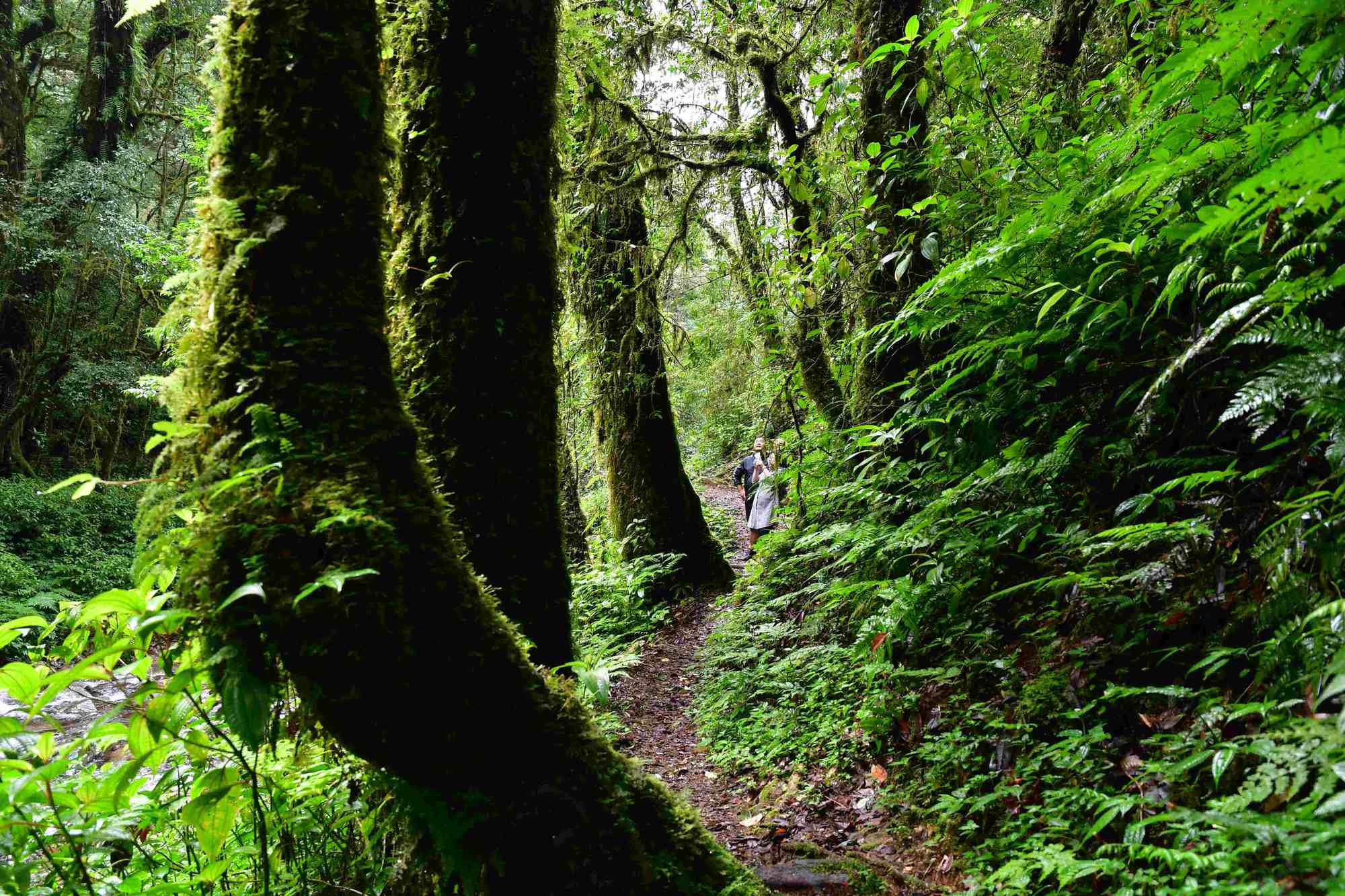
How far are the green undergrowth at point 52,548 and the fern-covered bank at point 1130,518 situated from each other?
1532 cm

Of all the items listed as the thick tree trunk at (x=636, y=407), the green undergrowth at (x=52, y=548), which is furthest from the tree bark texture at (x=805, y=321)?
the green undergrowth at (x=52, y=548)

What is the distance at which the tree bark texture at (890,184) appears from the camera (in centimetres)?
509

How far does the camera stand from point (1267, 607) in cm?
218

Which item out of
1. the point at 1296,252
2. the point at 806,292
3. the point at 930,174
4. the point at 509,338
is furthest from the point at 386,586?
the point at 806,292

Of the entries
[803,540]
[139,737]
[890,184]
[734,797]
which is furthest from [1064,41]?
[139,737]

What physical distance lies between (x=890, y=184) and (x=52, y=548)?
19024 millimetres

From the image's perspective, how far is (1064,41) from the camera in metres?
6.11

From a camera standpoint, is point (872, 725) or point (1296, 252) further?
point (872, 725)

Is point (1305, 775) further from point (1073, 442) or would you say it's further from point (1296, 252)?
point (1073, 442)

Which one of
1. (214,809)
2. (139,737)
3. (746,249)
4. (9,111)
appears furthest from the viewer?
(9,111)

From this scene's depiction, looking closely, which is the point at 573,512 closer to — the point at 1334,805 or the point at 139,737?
the point at 139,737

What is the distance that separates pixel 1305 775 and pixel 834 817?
2.22 meters

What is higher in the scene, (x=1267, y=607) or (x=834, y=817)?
(x=1267, y=607)

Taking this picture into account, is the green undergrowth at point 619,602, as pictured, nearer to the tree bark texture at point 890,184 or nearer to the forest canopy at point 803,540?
the forest canopy at point 803,540
